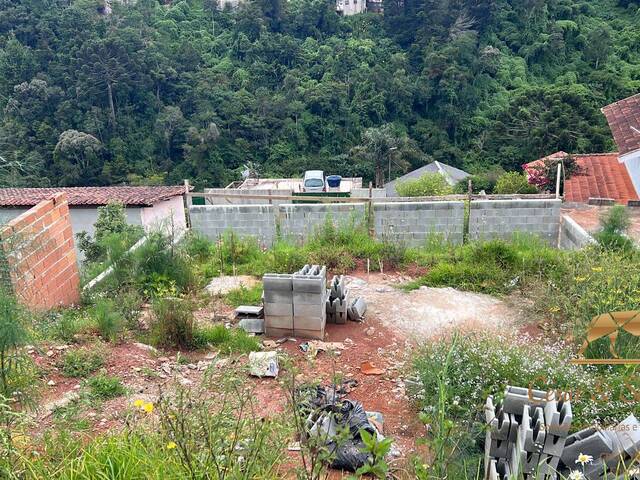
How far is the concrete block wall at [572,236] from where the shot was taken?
300 inches

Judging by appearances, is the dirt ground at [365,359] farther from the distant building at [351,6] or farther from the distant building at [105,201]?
the distant building at [351,6]

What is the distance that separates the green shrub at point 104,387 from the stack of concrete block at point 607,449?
2964 mm

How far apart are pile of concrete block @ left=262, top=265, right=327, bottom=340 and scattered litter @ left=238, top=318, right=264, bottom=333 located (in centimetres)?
12

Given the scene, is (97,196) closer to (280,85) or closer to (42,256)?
(42,256)

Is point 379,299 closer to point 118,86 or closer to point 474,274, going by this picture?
point 474,274

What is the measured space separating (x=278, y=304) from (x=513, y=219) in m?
5.29

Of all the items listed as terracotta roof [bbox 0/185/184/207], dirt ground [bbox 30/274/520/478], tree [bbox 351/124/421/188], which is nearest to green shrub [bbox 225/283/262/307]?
dirt ground [bbox 30/274/520/478]

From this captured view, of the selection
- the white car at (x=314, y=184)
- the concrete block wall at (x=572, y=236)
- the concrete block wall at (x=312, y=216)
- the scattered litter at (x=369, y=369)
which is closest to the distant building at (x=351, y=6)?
the white car at (x=314, y=184)

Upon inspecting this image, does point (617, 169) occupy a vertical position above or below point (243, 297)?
above

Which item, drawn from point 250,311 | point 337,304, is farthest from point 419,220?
point 250,311

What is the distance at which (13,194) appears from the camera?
1570 cm

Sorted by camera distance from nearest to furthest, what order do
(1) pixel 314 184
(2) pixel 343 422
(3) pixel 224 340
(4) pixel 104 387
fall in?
(2) pixel 343 422
(4) pixel 104 387
(3) pixel 224 340
(1) pixel 314 184

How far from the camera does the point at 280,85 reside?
37.2m

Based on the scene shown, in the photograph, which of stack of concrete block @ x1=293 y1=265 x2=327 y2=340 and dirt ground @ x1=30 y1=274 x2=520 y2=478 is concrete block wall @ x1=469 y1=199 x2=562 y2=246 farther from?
stack of concrete block @ x1=293 y1=265 x2=327 y2=340
